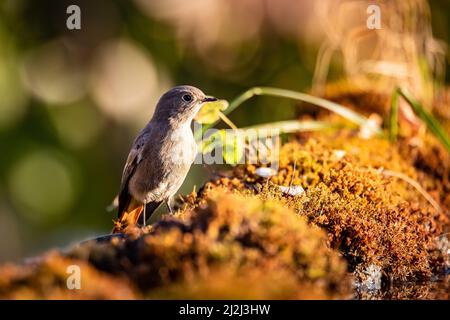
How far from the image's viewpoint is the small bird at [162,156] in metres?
3.36

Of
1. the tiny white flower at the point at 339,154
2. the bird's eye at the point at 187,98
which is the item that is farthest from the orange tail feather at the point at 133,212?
the tiny white flower at the point at 339,154

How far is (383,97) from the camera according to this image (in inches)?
171

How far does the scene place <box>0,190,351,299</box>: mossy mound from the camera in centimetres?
174

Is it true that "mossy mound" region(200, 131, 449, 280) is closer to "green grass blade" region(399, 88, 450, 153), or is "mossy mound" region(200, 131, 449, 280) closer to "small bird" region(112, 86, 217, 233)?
"green grass blade" region(399, 88, 450, 153)

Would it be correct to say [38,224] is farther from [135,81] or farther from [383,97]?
[383,97]

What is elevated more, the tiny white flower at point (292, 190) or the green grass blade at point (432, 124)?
the green grass blade at point (432, 124)

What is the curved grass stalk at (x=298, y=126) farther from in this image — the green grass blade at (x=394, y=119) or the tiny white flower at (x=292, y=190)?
the tiny white flower at (x=292, y=190)

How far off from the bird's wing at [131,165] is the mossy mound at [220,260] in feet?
4.69

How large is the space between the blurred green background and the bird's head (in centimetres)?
160

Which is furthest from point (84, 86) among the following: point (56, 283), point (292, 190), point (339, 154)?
point (56, 283)

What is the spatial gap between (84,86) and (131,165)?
221 centimetres

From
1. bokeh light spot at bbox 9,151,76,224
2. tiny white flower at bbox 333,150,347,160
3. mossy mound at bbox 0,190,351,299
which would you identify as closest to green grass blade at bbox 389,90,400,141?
tiny white flower at bbox 333,150,347,160

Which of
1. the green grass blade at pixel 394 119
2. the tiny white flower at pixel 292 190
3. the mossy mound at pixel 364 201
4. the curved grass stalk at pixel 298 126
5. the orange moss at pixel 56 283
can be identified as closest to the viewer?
the orange moss at pixel 56 283

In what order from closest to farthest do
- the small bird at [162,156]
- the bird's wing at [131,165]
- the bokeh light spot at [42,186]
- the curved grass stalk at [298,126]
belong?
1. the small bird at [162,156]
2. the bird's wing at [131,165]
3. the curved grass stalk at [298,126]
4. the bokeh light spot at [42,186]
